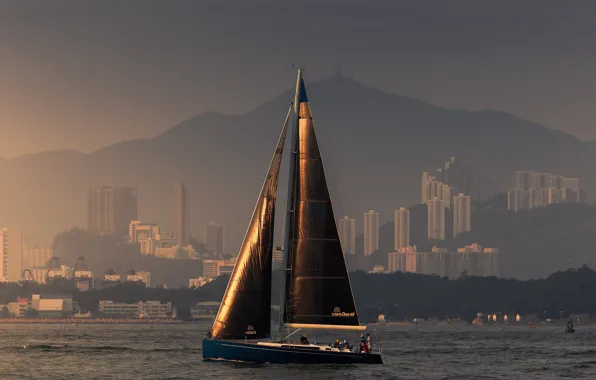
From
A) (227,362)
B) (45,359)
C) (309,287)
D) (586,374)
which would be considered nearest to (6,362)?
(45,359)

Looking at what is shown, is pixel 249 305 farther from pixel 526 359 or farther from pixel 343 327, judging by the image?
pixel 526 359

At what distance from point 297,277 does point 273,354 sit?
488 centimetres

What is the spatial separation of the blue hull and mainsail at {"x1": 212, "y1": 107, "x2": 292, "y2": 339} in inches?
31.7

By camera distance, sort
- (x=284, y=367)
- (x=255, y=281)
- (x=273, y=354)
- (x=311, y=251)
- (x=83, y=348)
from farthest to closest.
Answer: (x=83, y=348)
(x=255, y=281)
(x=311, y=251)
(x=273, y=354)
(x=284, y=367)

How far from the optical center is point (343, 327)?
85.9 meters

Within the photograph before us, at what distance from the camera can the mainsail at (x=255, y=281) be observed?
86.5 m

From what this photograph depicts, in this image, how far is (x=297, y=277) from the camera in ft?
280

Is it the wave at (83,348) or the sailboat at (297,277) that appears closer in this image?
the sailboat at (297,277)

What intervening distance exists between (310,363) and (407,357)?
35.5 meters

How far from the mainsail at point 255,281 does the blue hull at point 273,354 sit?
0.81 meters

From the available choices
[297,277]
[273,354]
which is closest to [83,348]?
[273,354]

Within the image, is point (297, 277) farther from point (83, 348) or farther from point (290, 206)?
point (83, 348)

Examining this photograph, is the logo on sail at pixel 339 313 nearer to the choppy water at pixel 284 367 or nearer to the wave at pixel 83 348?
the choppy water at pixel 284 367

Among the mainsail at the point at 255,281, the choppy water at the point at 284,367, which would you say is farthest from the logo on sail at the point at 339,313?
the mainsail at the point at 255,281
